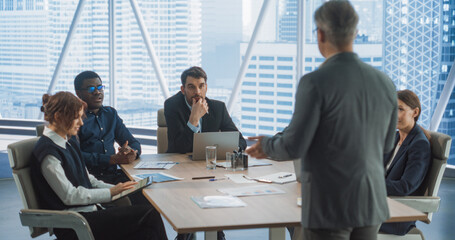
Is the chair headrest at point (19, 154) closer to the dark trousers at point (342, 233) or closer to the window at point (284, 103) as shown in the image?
the dark trousers at point (342, 233)

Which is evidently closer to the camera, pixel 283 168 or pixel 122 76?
pixel 283 168

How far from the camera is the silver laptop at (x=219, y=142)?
3740 mm

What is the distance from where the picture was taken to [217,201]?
8.73 ft

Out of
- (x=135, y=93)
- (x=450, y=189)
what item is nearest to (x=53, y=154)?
(x=450, y=189)

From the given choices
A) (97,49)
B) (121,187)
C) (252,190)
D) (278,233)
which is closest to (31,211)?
(121,187)

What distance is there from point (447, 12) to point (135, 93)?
454 cm

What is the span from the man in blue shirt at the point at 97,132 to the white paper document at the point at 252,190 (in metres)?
1.19

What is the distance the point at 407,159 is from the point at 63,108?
194cm

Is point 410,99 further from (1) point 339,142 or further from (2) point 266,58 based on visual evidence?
(2) point 266,58

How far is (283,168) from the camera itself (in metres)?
3.63

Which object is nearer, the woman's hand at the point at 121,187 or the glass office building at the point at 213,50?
the woman's hand at the point at 121,187

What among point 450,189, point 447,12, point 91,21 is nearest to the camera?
point 450,189

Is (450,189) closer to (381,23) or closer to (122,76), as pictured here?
(381,23)

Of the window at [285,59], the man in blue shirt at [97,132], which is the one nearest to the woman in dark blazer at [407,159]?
the man in blue shirt at [97,132]
